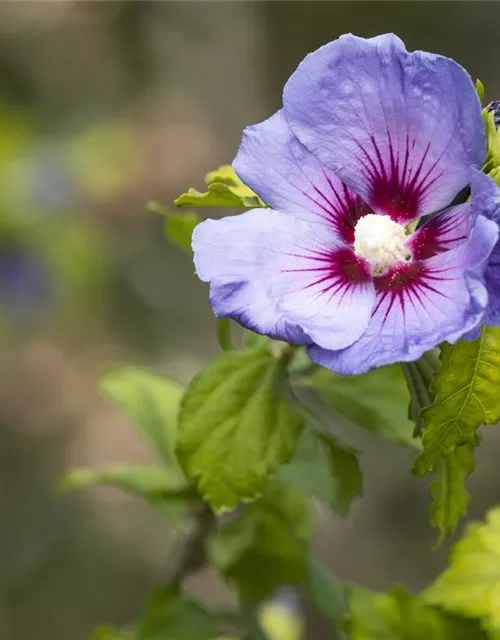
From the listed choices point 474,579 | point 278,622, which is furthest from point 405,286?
point 278,622

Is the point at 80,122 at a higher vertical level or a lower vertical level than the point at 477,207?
lower

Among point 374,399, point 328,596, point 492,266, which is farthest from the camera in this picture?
point 328,596

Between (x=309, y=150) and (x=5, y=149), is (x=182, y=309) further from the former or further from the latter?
(x=309, y=150)

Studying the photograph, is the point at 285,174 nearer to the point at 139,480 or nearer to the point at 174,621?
the point at 139,480

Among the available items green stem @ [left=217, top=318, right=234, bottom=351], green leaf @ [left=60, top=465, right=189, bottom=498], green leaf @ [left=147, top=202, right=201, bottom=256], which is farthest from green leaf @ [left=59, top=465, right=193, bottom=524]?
green leaf @ [left=147, top=202, right=201, bottom=256]

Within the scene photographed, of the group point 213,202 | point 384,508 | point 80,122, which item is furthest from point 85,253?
point 213,202

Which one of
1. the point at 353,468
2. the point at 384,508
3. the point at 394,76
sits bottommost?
the point at 384,508

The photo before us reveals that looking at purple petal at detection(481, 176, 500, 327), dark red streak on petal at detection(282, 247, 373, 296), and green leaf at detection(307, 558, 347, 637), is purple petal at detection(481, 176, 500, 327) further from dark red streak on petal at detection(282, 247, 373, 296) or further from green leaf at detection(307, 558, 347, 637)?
green leaf at detection(307, 558, 347, 637)
